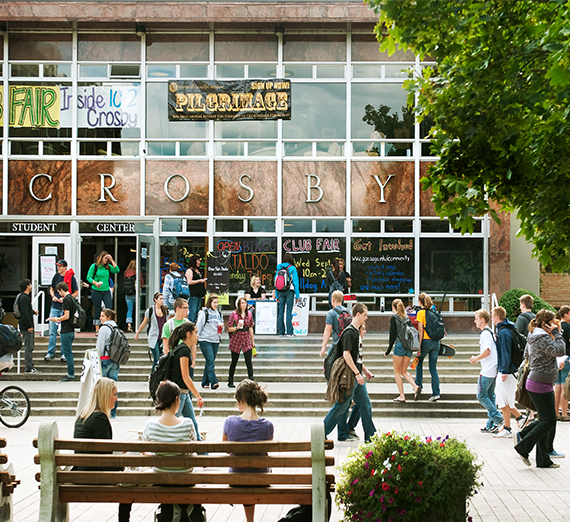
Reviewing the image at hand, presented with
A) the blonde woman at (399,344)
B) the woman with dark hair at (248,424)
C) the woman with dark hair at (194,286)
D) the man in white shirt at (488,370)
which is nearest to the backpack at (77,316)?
the woman with dark hair at (194,286)

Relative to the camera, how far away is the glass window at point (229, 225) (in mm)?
18859

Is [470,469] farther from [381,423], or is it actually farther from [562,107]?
[381,423]

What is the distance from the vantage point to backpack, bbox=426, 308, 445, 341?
12289 mm

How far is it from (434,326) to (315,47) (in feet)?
32.4

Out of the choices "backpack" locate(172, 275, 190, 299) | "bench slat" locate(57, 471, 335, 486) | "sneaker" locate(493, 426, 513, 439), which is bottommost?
→ "sneaker" locate(493, 426, 513, 439)

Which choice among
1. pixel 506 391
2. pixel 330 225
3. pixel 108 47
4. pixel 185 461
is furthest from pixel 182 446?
pixel 108 47

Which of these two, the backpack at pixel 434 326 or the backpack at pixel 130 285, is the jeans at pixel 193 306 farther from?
the backpack at pixel 434 326

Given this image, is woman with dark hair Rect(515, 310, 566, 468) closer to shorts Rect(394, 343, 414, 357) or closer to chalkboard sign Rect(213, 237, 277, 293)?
shorts Rect(394, 343, 414, 357)

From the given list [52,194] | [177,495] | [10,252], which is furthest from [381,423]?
[10,252]

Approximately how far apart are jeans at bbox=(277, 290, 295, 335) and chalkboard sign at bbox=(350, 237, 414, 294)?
2.39 m

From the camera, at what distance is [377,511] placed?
527 cm

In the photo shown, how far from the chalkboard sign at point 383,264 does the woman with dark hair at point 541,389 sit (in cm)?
1030

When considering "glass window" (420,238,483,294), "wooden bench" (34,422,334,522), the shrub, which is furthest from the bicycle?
the shrub

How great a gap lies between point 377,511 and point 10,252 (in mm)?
17197
